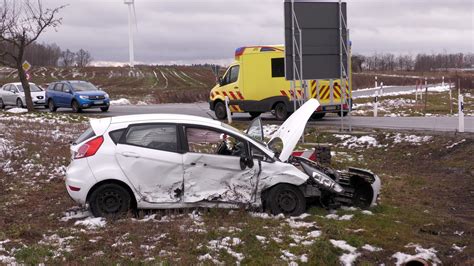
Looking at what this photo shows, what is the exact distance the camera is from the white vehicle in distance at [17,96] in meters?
29.7

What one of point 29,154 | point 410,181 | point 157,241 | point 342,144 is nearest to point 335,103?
point 342,144

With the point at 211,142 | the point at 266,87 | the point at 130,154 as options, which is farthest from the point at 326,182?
the point at 266,87

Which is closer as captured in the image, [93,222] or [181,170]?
[93,222]

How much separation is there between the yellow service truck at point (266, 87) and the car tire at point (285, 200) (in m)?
11.4

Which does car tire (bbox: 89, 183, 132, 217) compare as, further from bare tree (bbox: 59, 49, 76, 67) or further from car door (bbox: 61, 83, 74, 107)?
bare tree (bbox: 59, 49, 76, 67)

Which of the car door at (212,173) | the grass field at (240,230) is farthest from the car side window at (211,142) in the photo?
the grass field at (240,230)

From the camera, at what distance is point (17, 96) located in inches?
1175

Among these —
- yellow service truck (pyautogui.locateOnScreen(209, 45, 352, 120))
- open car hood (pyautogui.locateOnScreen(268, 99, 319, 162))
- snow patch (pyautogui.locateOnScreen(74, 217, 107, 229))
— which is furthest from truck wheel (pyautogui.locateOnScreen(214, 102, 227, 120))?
snow patch (pyautogui.locateOnScreen(74, 217, 107, 229))

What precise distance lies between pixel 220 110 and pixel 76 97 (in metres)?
8.53

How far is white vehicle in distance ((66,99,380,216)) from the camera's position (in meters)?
7.23

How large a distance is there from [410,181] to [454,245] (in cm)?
414

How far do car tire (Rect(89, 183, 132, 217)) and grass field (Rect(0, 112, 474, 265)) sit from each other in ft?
0.70

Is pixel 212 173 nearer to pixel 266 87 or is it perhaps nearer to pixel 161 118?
pixel 161 118

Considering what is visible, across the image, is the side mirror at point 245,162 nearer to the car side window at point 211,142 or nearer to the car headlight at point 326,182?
the car side window at point 211,142
